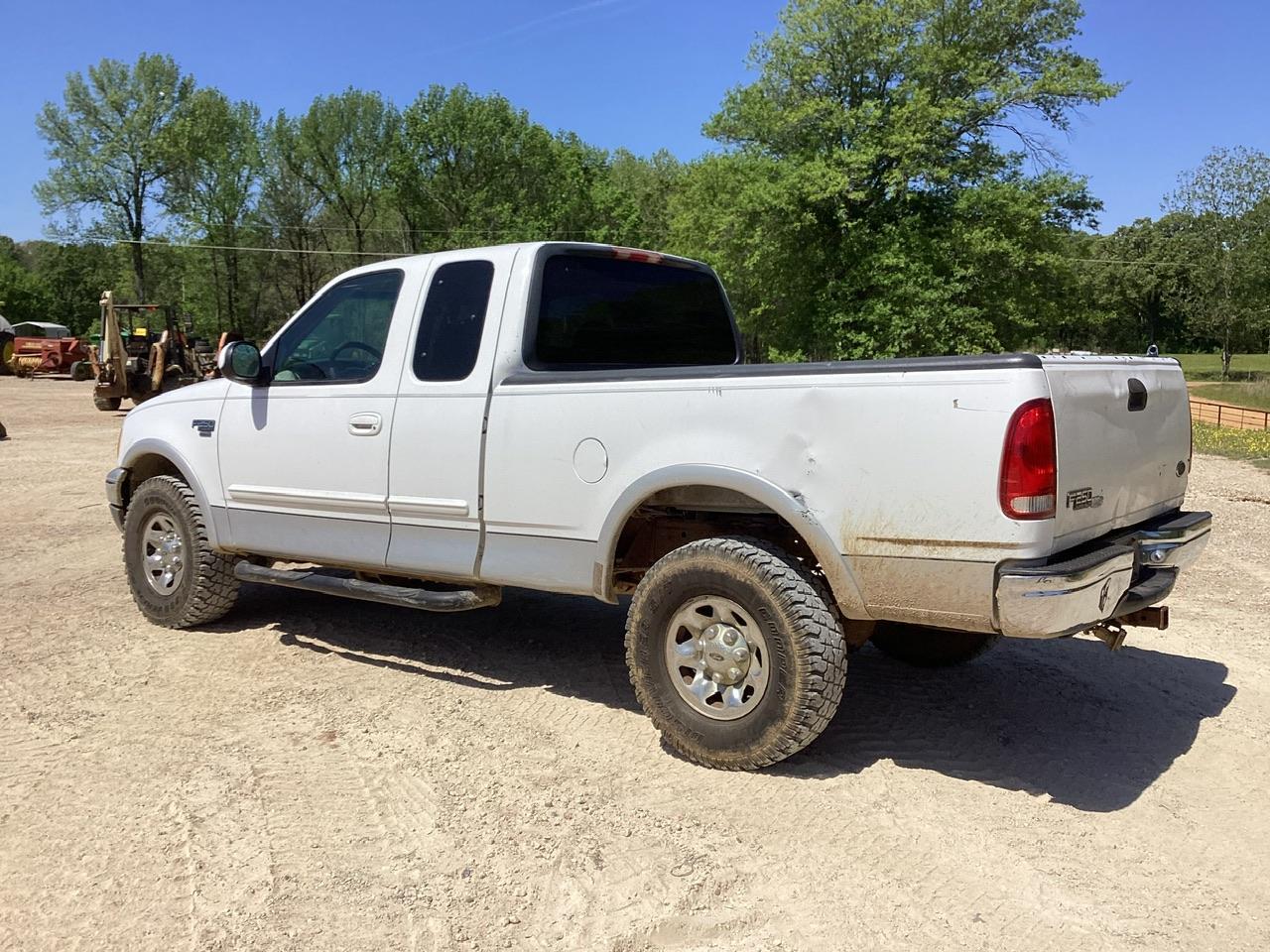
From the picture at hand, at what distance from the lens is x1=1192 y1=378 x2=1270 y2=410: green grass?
36.0 m

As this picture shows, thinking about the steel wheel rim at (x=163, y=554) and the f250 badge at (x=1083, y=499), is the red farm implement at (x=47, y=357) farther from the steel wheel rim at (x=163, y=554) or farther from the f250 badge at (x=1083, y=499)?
the f250 badge at (x=1083, y=499)

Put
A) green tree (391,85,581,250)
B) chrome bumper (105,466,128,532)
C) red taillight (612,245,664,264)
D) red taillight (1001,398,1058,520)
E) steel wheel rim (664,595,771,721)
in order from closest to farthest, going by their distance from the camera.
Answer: red taillight (1001,398,1058,520)
steel wheel rim (664,595,771,721)
red taillight (612,245,664,264)
chrome bumper (105,466,128,532)
green tree (391,85,581,250)

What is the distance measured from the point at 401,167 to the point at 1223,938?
5852cm

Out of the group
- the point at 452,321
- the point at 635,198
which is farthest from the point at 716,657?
the point at 635,198

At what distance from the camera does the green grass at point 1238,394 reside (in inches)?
1419

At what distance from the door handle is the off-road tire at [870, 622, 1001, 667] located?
275 cm

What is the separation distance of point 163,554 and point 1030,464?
503 centimetres

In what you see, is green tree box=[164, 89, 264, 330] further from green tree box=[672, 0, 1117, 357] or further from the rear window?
the rear window

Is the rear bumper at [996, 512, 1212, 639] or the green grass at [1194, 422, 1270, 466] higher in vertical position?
the rear bumper at [996, 512, 1212, 639]

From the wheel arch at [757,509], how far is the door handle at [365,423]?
1438mm

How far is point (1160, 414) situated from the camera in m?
4.13

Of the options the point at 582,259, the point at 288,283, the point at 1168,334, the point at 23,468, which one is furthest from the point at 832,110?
the point at 1168,334

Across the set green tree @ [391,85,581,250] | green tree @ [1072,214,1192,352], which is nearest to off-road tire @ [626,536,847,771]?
green tree @ [391,85,581,250]

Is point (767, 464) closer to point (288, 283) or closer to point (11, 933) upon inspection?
point (11, 933)
